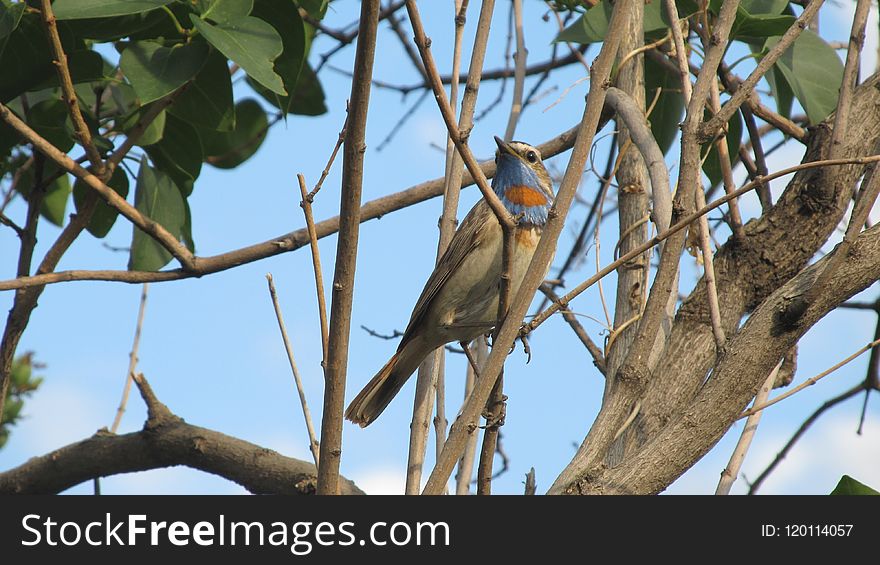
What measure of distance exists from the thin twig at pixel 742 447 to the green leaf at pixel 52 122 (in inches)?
113

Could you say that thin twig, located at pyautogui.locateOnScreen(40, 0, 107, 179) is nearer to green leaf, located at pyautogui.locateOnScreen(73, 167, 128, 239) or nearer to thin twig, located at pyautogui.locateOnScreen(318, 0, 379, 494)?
green leaf, located at pyautogui.locateOnScreen(73, 167, 128, 239)

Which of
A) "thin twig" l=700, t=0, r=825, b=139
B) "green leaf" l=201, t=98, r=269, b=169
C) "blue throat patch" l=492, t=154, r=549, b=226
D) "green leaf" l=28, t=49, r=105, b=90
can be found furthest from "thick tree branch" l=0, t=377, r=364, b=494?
"thin twig" l=700, t=0, r=825, b=139

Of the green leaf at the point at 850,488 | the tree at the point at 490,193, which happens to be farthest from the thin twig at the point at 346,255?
the green leaf at the point at 850,488

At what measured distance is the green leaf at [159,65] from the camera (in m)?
3.50

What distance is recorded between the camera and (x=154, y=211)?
14.0 feet

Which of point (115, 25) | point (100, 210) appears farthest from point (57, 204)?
point (115, 25)

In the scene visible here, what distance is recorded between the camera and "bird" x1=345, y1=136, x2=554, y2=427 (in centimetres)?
448

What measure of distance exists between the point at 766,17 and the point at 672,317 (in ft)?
3.98

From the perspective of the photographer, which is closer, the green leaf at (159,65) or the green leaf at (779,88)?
the green leaf at (159,65)

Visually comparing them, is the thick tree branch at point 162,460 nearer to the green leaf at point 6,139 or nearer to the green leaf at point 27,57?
the green leaf at point 6,139

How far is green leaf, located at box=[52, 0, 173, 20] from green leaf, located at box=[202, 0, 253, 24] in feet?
0.77

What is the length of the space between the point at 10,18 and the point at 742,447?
2947 mm
